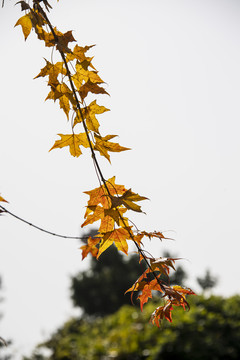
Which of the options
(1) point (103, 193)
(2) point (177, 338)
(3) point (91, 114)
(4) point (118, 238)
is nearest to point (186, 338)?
(2) point (177, 338)

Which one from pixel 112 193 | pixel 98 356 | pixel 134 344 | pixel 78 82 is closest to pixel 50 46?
pixel 78 82

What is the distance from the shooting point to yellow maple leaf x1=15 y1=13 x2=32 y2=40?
1.00m

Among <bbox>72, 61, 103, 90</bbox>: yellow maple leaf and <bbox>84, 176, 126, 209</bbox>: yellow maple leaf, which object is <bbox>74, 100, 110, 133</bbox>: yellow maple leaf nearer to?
<bbox>72, 61, 103, 90</bbox>: yellow maple leaf

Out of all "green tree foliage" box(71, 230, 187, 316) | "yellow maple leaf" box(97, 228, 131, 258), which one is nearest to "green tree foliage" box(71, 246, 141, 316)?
"green tree foliage" box(71, 230, 187, 316)

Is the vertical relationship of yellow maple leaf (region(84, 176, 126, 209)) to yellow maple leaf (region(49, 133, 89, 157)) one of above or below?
below

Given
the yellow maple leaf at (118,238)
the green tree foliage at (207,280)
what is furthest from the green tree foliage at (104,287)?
the yellow maple leaf at (118,238)

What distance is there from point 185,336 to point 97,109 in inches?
170

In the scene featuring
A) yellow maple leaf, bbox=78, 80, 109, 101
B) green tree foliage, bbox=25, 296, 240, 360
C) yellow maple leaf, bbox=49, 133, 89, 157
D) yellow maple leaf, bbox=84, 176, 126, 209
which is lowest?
green tree foliage, bbox=25, 296, 240, 360

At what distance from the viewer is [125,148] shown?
38.7 inches

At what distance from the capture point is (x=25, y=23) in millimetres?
1009

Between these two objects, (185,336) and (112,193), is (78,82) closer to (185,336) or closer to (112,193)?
(112,193)

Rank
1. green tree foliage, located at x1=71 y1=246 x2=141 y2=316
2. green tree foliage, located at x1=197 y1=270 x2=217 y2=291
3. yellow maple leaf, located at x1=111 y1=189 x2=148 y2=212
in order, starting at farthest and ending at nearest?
green tree foliage, located at x1=197 y1=270 x2=217 y2=291
green tree foliage, located at x1=71 y1=246 x2=141 y2=316
yellow maple leaf, located at x1=111 y1=189 x2=148 y2=212

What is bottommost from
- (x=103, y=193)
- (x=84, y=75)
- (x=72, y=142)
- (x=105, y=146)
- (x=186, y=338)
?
(x=186, y=338)

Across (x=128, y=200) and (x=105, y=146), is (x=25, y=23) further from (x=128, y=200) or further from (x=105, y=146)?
(x=128, y=200)
